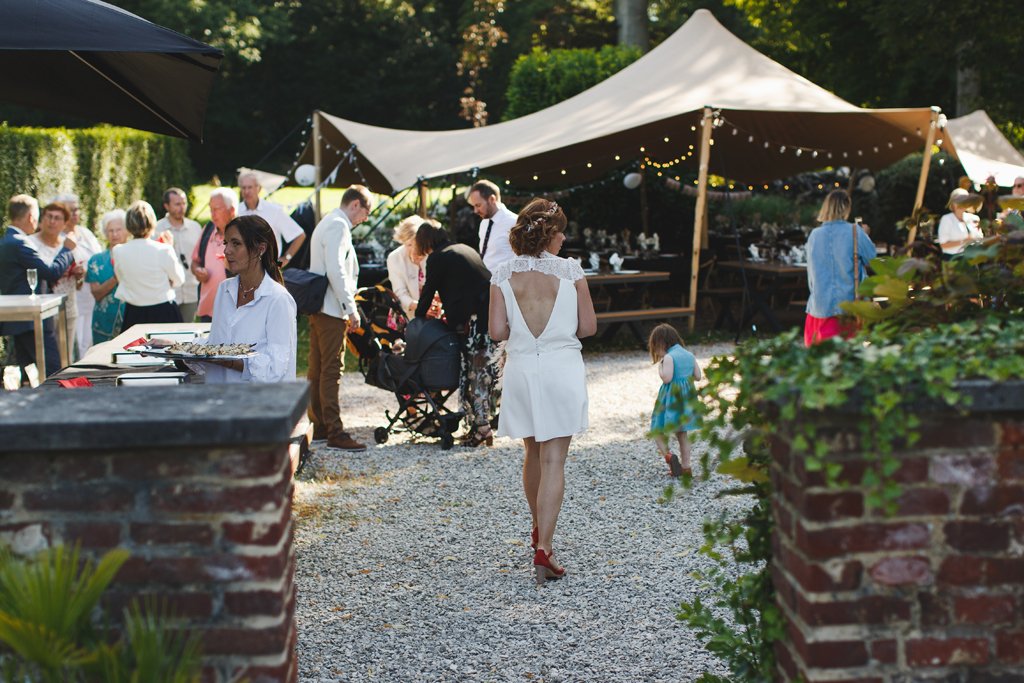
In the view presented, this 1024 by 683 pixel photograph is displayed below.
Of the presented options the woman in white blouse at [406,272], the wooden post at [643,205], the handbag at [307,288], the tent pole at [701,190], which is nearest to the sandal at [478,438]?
the woman in white blouse at [406,272]

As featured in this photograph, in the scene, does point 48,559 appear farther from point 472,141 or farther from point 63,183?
point 63,183

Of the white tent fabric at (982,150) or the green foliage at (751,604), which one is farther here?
the white tent fabric at (982,150)

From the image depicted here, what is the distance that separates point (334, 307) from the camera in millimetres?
6949

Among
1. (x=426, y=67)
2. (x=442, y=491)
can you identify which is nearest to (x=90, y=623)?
(x=442, y=491)

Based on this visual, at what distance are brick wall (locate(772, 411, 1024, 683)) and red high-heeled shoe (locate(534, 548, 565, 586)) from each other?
2.35 metres

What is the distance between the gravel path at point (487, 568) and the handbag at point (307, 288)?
997 millimetres

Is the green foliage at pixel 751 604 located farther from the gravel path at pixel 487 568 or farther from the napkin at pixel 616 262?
the napkin at pixel 616 262

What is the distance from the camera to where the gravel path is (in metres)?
3.85

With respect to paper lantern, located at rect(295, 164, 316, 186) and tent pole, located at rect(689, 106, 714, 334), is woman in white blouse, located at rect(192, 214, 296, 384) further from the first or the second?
paper lantern, located at rect(295, 164, 316, 186)

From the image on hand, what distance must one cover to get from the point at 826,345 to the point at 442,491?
4.14 meters

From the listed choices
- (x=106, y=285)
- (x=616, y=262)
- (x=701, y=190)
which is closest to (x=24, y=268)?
(x=106, y=285)

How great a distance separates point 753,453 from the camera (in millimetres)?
2857

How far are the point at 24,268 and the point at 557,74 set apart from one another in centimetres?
1196

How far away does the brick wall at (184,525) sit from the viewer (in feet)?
7.32
